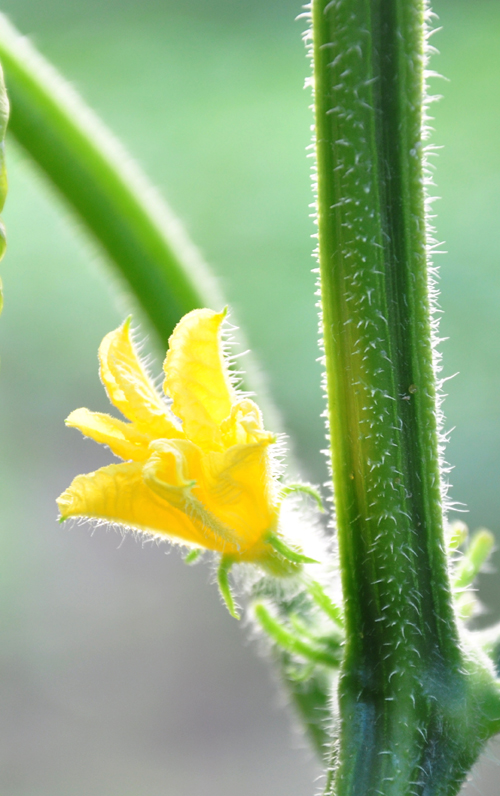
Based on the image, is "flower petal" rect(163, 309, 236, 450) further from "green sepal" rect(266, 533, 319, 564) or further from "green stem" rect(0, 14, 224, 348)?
"green stem" rect(0, 14, 224, 348)

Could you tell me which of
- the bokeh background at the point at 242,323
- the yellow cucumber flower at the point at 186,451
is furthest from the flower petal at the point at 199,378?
the bokeh background at the point at 242,323

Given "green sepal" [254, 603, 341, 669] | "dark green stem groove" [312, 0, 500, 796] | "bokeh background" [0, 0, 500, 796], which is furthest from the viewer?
"bokeh background" [0, 0, 500, 796]

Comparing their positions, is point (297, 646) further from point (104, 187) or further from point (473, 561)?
point (104, 187)

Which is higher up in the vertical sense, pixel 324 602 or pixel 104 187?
pixel 104 187

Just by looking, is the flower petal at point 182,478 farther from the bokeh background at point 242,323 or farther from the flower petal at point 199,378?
the bokeh background at point 242,323

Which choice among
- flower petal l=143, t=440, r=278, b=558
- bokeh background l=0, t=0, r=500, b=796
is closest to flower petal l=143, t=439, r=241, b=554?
flower petal l=143, t=440, r=278, b=558

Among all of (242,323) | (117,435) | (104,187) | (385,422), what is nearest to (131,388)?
(117,435)
